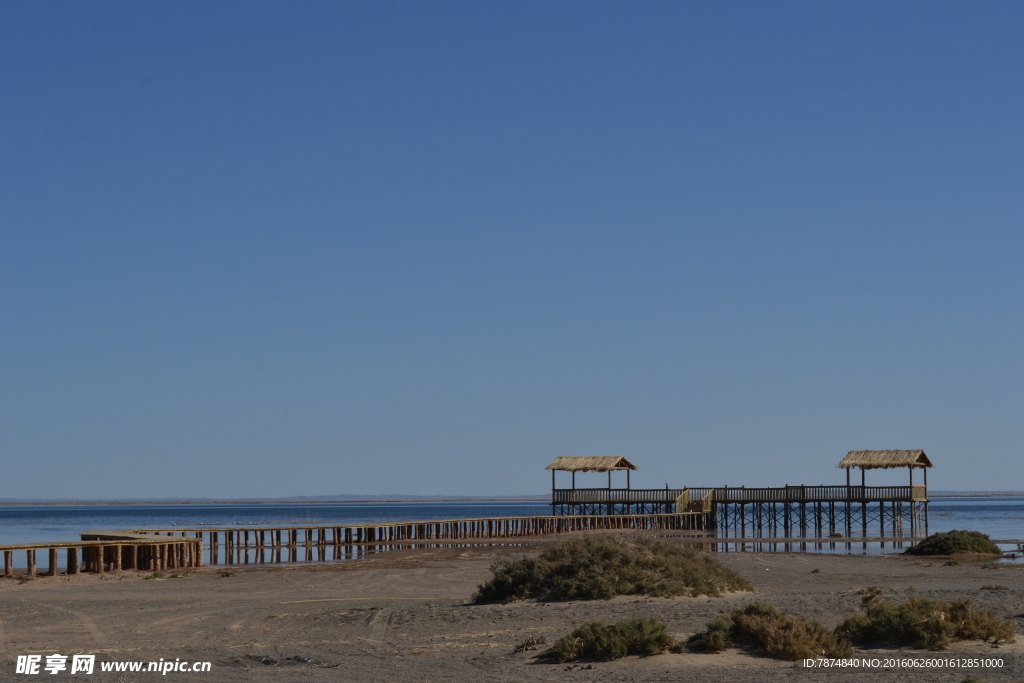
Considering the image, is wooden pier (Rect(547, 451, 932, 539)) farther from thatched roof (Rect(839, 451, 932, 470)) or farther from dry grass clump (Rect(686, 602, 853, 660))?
dry grass clump (Rect(686, 602, 853, 660))

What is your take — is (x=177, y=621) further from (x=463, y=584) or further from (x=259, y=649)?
(x=463, y=584)

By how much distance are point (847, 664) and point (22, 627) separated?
12.7 m

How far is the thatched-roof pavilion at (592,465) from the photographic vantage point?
63766 millimetres

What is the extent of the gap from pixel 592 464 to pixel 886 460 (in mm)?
16373

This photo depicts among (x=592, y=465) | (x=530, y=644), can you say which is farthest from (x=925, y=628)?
(x=592, y=465)

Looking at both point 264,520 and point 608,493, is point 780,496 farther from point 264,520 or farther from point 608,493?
point 264,520

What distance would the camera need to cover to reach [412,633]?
16094 mm

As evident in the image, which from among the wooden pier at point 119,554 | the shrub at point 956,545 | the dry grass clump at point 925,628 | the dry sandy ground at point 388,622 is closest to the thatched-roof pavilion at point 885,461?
the shrub at point 956,545

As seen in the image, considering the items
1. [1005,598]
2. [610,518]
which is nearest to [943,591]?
[1005,598]

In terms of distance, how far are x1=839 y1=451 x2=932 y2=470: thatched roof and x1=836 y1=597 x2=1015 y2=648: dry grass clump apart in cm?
4728

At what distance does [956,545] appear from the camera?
35344 mm

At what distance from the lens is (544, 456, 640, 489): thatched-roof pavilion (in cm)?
6377

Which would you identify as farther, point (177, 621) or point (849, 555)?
point (849, 555)

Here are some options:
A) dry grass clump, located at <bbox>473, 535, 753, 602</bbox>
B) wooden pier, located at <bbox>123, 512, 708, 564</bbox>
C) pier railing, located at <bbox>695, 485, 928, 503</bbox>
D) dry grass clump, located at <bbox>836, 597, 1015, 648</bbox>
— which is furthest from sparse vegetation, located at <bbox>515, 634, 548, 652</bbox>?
pier railing, located at <bbox>695, 485, 928, 503</bbox>
